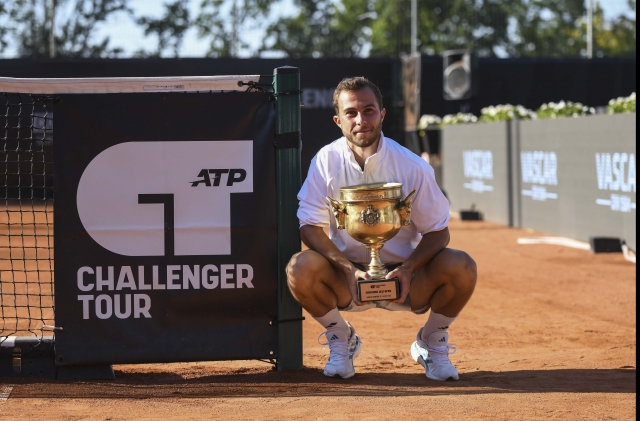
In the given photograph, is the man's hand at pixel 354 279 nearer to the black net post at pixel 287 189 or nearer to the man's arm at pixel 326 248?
the man's arm at pixel 326 248

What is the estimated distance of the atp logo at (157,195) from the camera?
15.8 ft

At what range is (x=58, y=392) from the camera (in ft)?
14.7

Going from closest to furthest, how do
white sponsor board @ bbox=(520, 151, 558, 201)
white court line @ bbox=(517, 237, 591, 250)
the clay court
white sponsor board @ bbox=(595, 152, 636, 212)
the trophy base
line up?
1. the clay court
2. the trophy base
3. white sponsor board @ bbox=(595, 152, 636, 212)
4. white court line @ bbox=(517, 237, 591, 250)
5. white sponsor board @ bbox=(520, 151, 558, 201)

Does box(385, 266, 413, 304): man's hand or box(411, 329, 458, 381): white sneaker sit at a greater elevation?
box(385, 266, 413, 304): man's hand

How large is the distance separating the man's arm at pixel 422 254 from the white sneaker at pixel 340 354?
54 cm

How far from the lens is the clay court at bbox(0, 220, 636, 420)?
404cm

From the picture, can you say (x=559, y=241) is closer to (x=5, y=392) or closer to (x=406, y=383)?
(x=406, y=383)

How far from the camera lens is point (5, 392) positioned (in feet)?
14.7

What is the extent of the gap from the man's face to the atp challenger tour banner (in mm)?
462

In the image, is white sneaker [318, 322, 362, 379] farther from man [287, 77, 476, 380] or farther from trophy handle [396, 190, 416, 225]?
trophy handle [396, 190, 416, 225]

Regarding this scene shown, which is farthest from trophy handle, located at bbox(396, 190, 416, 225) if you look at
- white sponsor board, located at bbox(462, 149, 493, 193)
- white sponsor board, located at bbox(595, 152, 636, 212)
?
white sponsor board, located at bbox(462, 149, 493, 193)

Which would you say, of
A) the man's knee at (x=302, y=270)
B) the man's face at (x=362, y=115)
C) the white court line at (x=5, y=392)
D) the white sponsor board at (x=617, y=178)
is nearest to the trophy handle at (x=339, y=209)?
the man's knee at (x=302, y=270)

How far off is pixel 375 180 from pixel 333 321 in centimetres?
81

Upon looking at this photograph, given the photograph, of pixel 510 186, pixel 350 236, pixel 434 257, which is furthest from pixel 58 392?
pixel 510 186
